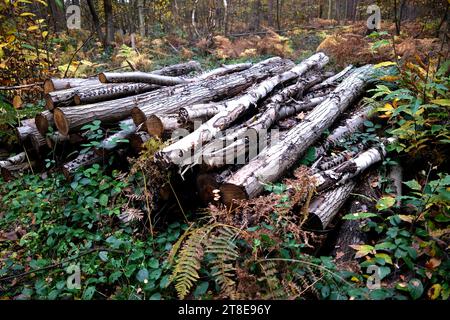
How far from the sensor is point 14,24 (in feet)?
18.8

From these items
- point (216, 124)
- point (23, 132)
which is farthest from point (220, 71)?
point (23, 132)

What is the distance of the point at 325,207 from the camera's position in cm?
316

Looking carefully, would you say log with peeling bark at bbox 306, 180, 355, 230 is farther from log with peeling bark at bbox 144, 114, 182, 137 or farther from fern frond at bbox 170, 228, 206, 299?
log with peeling bark at bbox 144, 114, 182, 137

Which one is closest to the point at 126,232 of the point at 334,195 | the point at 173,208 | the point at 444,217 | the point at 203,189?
the point at 173,208

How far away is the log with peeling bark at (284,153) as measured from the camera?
3.18 metres

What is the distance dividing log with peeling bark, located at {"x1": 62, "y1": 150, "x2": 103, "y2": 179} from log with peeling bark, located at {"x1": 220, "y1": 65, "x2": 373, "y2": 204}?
232cm

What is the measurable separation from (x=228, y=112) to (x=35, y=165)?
3280 millimetres

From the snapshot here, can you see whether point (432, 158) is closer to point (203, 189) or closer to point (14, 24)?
point (203, 189)

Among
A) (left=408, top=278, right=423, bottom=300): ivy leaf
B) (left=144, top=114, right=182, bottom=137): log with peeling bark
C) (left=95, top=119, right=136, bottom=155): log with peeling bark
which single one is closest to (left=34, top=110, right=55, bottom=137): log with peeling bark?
(left=95, top=119, right=136, bottom=155): log with peeling bark

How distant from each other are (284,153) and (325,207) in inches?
34.1

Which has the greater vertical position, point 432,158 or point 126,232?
point 432,158

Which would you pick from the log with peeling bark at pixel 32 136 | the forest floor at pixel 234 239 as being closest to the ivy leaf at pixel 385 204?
the forest floor at pixel 234 239

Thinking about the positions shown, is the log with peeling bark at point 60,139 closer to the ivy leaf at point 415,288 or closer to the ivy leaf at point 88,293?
the ivy leaf at point 88,293

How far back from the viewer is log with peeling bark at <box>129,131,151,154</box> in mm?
4219
